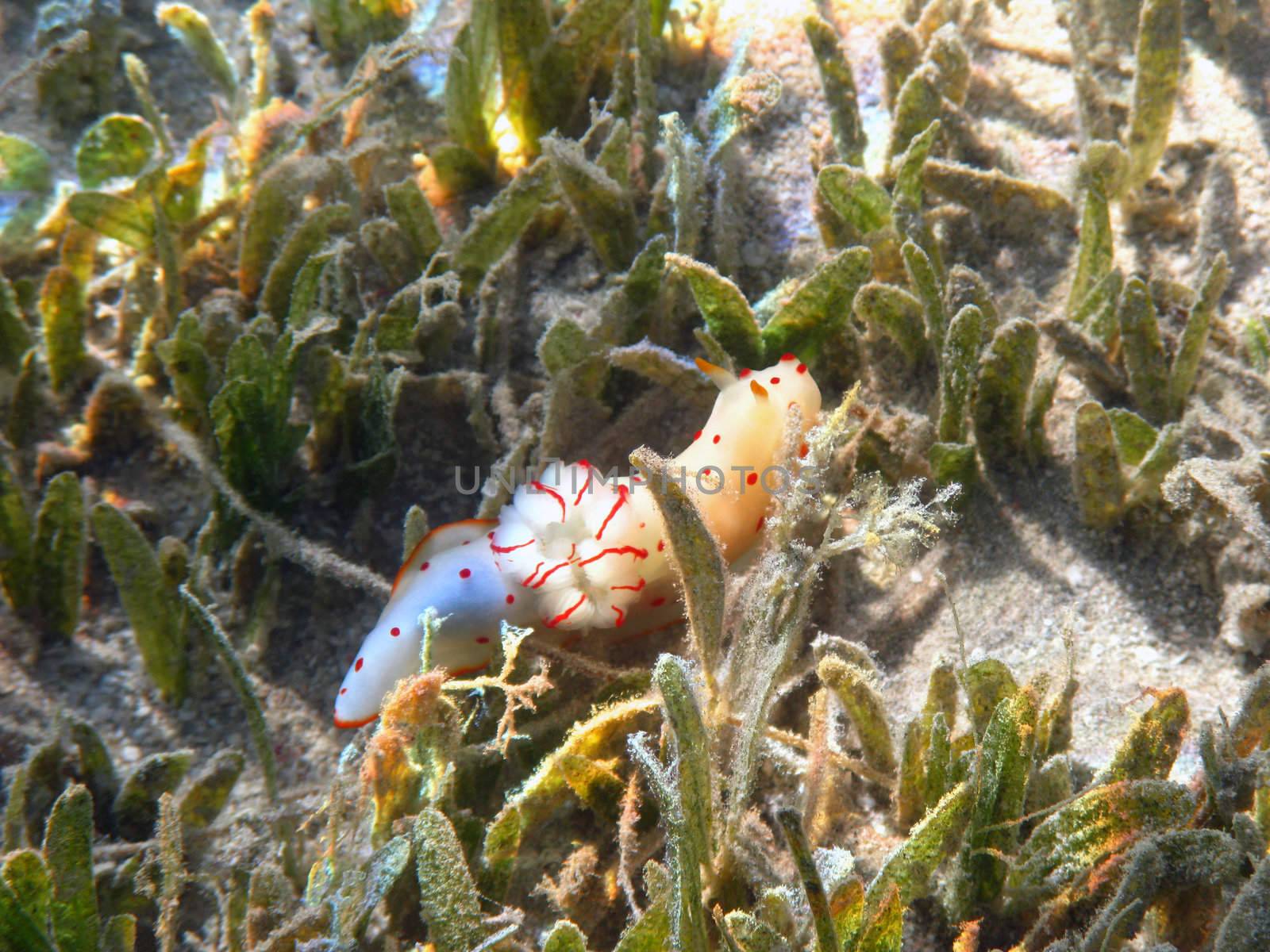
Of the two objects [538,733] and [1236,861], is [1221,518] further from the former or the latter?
[538,733]

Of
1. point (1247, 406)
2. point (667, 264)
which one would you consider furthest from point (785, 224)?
point (1247, 406)

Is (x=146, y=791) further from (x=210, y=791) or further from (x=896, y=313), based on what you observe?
(x=896, y=313)

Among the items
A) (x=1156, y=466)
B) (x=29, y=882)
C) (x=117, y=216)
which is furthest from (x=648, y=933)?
(x=117, y=216)

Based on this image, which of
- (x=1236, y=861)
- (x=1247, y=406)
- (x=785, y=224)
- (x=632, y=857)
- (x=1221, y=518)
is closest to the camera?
(x=1236, y=861)

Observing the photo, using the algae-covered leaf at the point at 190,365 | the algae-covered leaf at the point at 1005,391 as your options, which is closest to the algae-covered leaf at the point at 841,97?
the algae-covered leaf at the point at 1005,391

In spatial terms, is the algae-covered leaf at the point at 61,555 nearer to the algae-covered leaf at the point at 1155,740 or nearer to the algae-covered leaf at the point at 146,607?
the algae-covered leaf at the point at 146,607

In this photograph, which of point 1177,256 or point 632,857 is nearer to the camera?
point 632,857
